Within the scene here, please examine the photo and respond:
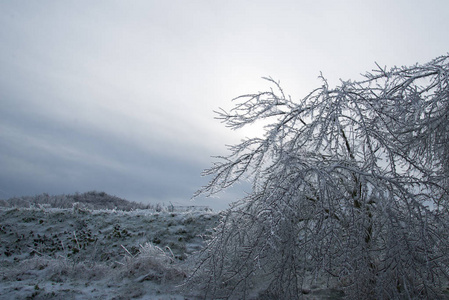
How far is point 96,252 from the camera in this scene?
858cm

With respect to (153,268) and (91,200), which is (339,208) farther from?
(91,200)

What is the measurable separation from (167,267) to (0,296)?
2.69 meters

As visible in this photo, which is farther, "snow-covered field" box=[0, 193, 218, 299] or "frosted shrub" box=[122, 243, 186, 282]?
"frosted shrub" box=[122, 243, 186, 282]

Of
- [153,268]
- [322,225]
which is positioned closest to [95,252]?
[153,268]

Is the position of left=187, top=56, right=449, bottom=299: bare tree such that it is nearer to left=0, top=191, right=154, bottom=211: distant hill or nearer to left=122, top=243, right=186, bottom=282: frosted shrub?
left=122, top=243, right=186, bottom=282: frosted shrub

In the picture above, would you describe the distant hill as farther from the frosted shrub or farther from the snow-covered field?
the frosted shrub

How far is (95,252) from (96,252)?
510mm

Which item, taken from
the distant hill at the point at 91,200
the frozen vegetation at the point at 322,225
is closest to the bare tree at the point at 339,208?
the frozen vegetation at the point at 322,225

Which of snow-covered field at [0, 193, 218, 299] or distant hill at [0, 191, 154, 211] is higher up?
distant hill at [0, 191, 154, 211]

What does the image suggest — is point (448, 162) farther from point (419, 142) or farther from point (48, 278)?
point (48, 278)

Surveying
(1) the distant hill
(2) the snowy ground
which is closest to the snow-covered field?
(2) the snowy ground

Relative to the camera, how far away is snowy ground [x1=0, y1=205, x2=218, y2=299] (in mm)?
5449

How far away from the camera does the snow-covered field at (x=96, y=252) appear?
17.9 ft

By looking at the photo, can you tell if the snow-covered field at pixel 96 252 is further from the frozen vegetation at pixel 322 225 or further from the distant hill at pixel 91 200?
the distant hill at pixel 91 200
